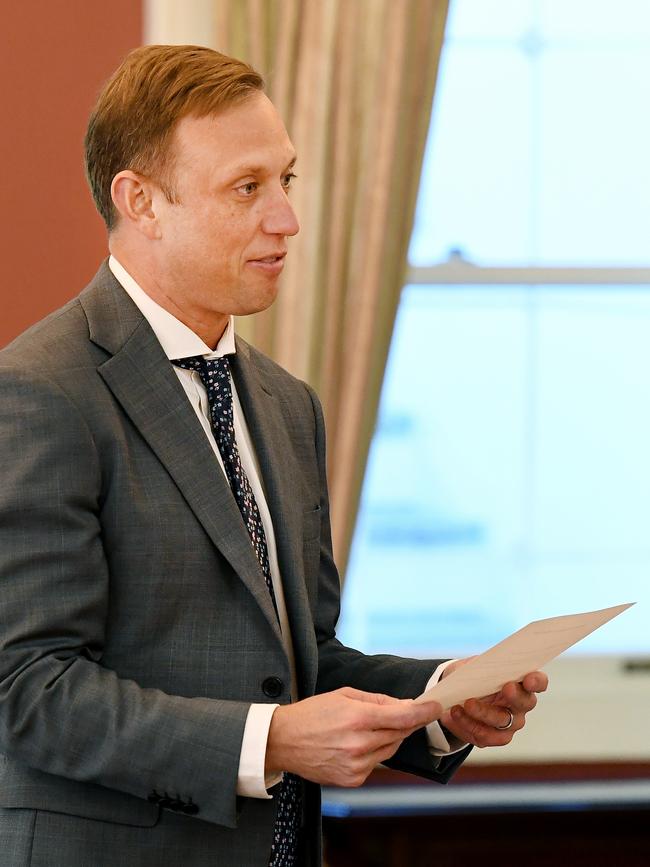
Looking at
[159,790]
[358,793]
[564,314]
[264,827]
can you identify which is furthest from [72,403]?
[564,314]

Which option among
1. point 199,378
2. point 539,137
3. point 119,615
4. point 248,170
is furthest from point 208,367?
point 539,137

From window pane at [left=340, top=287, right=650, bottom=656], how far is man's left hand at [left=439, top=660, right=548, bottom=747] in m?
1.62

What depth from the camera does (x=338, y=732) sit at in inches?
57.8

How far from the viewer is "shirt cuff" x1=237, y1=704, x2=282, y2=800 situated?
4.87 feet

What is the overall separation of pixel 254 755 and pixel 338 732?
0.11 meters

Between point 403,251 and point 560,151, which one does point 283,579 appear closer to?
point 403,251

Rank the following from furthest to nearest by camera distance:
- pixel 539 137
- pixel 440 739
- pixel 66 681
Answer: pixel 539 137
pixel 440 739
pixel 66 681

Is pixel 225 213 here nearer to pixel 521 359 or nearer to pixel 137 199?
pixel 137 199

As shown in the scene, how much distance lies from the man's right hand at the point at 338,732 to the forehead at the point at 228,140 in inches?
29.7

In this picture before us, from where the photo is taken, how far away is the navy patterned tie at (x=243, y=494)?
1716 mm

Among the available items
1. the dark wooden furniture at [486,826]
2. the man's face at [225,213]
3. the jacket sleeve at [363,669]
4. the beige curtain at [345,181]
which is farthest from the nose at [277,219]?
the dark wooden furniture at [486,826]

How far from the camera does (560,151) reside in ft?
11.2

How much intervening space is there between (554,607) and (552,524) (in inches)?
9.5

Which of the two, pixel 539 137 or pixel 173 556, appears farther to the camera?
pixel 539 137
